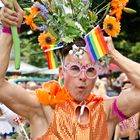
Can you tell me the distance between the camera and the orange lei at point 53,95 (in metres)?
4.33

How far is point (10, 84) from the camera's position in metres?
4.14

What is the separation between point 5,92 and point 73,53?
632 millimetres

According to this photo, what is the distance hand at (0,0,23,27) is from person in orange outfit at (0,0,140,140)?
43 centimetres

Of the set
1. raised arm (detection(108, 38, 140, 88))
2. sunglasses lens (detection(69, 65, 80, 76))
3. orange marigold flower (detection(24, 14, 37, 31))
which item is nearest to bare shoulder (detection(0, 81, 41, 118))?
sunglasses lens (detection(69, 65, 80, 76))

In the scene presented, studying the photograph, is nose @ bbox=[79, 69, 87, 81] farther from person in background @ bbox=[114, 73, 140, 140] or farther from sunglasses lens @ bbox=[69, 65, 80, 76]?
person in background @ bbox=[114, 73, 140, 140]

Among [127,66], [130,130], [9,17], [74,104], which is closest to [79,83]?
[74,104]

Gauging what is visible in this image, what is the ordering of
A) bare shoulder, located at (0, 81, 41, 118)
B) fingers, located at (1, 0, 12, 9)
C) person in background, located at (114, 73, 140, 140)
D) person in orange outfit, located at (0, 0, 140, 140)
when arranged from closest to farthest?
fingers, located at (1, 0, 12, 9)
bare shoulder, located at (0, 81, 41, 118)
person in orange outfit, located at (0, 0, 140, 140)
person in background, located at (114, 73, 140, 140)

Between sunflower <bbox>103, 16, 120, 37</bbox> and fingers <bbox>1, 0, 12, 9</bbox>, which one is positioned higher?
fingers <bbox>1, 0, 12, 9</bbox>

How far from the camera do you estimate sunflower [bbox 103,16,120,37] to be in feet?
14.6

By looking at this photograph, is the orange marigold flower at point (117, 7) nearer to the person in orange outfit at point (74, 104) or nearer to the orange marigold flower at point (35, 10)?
the person in orange outfit at point (74, 104)

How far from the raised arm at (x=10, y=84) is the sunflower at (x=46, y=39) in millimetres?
452

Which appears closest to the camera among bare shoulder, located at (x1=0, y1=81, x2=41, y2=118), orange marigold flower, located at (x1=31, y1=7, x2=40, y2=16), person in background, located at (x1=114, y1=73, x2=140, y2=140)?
bare shoulder, located at (x1=0, y1=81, x2=41, y2=118)

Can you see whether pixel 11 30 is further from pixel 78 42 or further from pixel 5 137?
pixel 5 137

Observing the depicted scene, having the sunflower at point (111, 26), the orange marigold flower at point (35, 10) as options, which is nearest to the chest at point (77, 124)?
the sunflower at point (111, 26)
